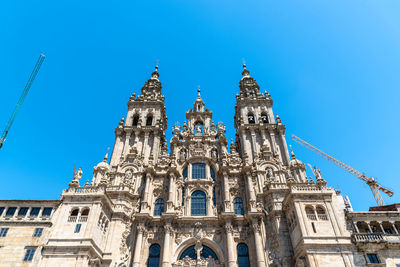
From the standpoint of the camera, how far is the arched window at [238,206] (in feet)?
122

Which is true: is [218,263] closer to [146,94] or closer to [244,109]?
[244,109]

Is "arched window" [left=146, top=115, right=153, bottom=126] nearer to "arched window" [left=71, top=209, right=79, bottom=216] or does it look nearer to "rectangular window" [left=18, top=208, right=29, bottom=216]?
"arched window" [left=71, top=209, right=79, bottom=216]

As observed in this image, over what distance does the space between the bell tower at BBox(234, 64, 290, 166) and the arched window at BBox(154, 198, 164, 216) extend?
1400 cm

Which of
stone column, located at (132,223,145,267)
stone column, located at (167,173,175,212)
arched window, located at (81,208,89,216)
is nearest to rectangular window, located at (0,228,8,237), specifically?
arched window, located at (81,208,89,216)

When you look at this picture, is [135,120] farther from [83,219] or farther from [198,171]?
[83,219]

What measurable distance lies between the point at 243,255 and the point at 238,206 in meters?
6.63

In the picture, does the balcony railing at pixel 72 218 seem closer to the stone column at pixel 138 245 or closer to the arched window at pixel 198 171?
the stone column at pixel 138 245

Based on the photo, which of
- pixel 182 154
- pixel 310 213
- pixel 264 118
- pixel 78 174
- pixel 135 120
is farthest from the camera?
pixel 135 120

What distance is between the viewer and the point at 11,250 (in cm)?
2730

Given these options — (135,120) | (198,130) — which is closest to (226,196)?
(198,130)

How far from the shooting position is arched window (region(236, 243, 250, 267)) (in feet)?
107

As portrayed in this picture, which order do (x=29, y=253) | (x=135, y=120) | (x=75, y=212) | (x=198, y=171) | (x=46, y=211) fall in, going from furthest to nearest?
(x=135, y=120)
(x=198, y=171)
(x=75, y=212)
(x=46, y=211)
(x=29, y=253)

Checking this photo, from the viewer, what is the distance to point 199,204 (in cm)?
3794

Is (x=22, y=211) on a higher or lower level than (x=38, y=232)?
higher
